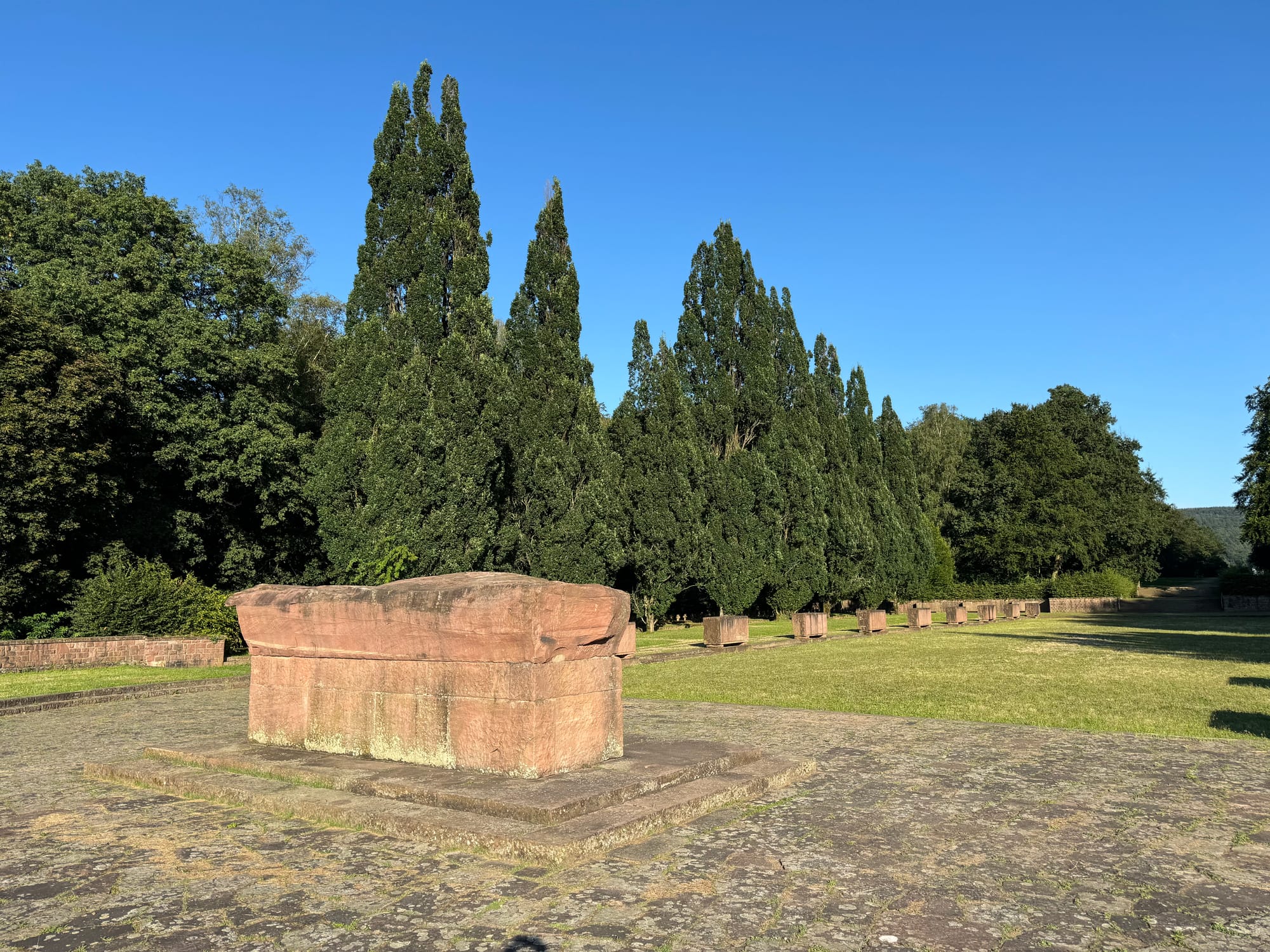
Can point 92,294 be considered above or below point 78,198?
below

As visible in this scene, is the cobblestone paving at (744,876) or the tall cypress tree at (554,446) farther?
the tall cypress tree at (554,446)

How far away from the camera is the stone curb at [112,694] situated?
447 inches

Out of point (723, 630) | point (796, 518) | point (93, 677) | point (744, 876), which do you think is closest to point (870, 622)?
point (796, 518)

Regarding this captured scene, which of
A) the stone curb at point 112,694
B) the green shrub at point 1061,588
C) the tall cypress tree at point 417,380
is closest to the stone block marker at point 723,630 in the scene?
the tall cypress tree at point 417,380

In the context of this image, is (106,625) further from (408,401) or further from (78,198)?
(78,198)

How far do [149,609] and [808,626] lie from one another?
16.7 metres

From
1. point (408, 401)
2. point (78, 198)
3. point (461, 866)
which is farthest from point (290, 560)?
point (461, 866)

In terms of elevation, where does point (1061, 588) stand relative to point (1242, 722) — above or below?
above

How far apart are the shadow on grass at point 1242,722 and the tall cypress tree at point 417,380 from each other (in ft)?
57.1

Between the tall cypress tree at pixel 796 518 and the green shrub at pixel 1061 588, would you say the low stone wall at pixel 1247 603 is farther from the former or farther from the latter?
the tall cypress tree at pixel 796 518

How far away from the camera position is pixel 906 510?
→ 144 feet

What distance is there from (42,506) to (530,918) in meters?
20.8

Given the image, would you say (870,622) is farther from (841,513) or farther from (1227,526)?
(1227,526)

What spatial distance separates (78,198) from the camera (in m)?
25.1
